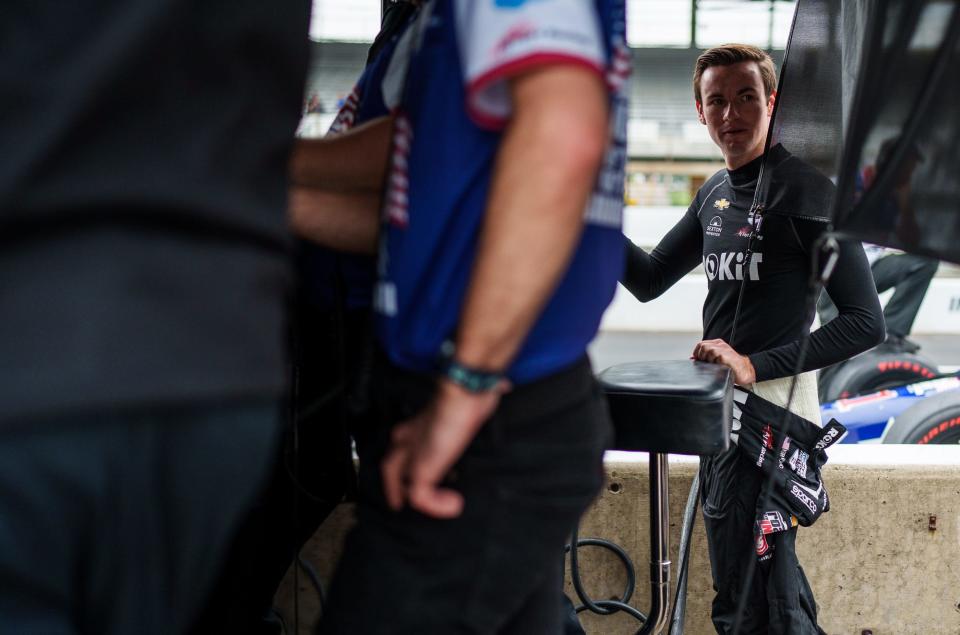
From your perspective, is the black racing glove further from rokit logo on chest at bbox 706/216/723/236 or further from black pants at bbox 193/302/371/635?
black pants at bbox 193/302/371/635

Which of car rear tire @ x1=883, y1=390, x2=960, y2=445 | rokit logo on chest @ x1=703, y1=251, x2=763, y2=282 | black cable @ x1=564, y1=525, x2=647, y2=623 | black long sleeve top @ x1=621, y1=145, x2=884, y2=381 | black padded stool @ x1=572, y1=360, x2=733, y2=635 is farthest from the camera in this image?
car rear tire @ x1=883, y1=390, x2=960, y2=445

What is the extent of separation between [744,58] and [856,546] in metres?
1.63

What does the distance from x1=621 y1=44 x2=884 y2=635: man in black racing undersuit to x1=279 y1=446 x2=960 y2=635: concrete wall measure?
343 mm

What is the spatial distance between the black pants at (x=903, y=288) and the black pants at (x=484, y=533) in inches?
212

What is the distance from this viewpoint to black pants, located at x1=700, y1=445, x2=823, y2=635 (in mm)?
2381

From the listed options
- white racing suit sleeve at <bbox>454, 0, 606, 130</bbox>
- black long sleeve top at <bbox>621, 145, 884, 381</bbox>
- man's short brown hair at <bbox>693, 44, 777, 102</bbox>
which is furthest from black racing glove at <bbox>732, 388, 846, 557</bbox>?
white racing suit sleeve at <bbox>454, 0, 606, 130</bbox>

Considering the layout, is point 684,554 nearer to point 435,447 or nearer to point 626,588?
point 626,588

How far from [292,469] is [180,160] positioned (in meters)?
0.99

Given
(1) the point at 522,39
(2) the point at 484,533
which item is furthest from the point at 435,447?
(1) the point at 522,39

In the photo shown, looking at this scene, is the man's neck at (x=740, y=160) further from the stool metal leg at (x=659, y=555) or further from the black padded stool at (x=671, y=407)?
the stool metal leg at (x=659, y=555)

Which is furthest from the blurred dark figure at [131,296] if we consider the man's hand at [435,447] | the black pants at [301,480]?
the black pants at [301,480]

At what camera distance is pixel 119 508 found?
0.82m

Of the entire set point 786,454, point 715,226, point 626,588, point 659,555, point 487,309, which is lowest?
point 626,588

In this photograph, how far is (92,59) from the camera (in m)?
0.78
